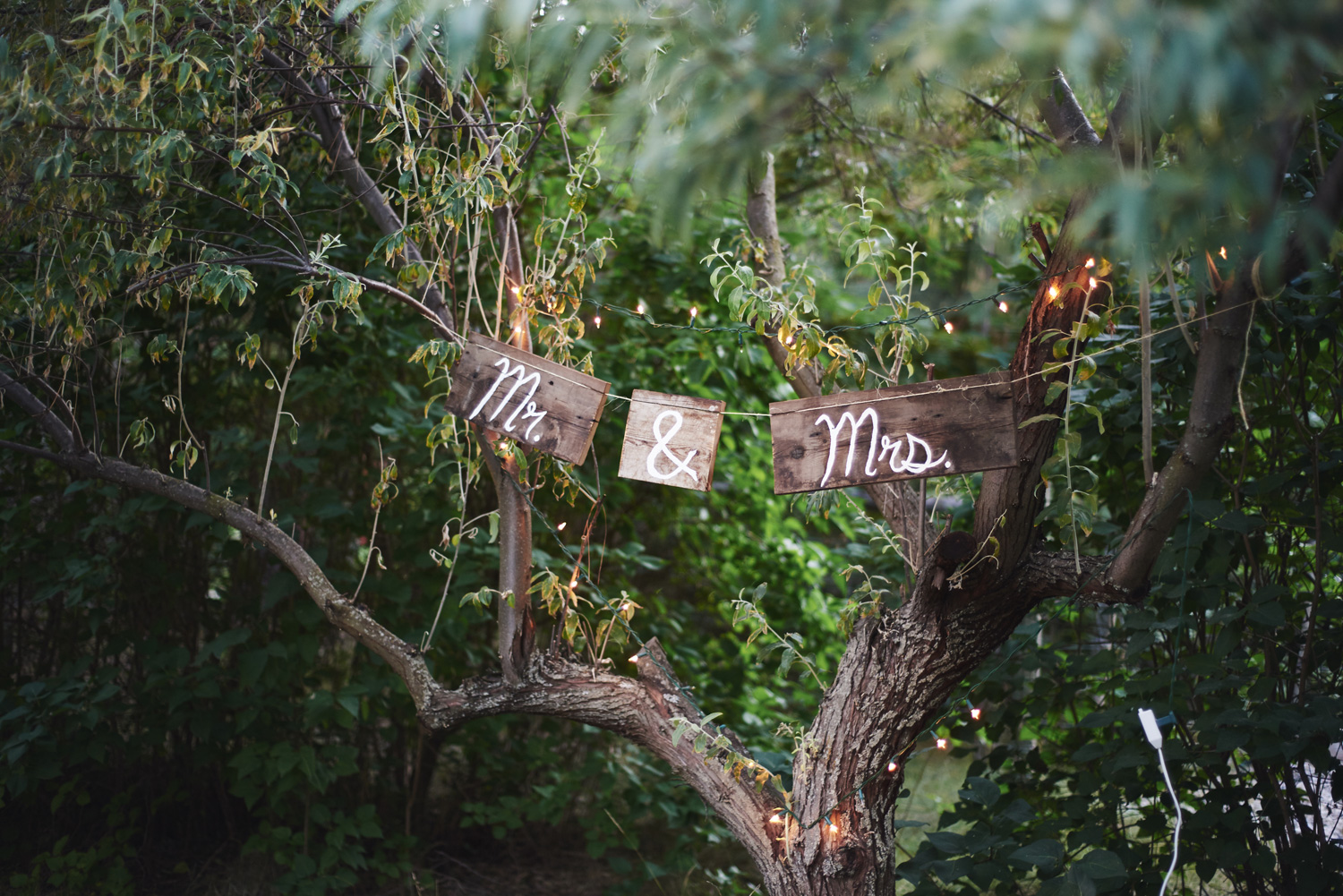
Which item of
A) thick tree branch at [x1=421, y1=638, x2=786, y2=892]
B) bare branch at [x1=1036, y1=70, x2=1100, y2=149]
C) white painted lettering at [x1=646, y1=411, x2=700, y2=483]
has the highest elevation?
bare branch at [x1=1036, y1=70, x2=1100, y2=149]

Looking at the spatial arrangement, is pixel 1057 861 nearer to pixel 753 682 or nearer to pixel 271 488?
pixel 753 682

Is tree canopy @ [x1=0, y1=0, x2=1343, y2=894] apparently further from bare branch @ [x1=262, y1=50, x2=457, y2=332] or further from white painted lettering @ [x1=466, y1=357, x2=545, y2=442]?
white painted lettering @ [x1=466, y1=357, x2=545, y2=442]

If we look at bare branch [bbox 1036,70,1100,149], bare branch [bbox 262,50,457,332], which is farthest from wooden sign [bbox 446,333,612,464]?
bare branch [bbox 1036,70,1100,149]

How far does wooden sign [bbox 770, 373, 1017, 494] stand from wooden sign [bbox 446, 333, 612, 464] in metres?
0.37

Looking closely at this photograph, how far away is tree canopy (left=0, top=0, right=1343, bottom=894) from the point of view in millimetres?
917

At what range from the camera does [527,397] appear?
1.68 metres

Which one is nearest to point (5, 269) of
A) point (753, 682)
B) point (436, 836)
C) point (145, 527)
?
point (145, 527)

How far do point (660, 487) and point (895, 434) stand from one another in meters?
1.84

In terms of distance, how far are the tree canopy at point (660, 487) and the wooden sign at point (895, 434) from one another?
0.11m

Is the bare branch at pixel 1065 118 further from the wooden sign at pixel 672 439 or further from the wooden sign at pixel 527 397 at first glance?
the wooden sign at pixel 527 397

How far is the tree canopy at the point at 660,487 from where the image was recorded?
3.01ft

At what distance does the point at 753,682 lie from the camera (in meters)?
3.21

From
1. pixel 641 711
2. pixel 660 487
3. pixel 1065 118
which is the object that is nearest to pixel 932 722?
pixel 641 711

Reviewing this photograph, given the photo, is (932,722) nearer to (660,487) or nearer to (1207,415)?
(1207,415)
